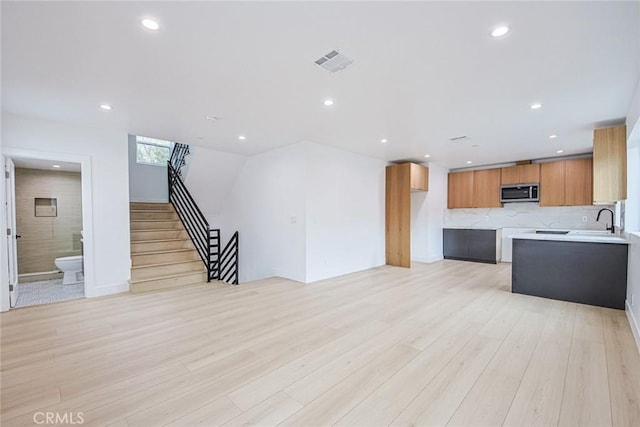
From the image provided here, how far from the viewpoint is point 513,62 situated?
247 cm

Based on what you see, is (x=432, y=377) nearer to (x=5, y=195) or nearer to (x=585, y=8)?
(x=585, y=8)

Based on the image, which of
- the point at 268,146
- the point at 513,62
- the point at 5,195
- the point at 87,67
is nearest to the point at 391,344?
the point at 513,62

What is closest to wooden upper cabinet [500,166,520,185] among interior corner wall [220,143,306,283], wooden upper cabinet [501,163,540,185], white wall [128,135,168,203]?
wooden upper cabinet [501,163,540,185]

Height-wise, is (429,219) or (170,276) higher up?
(429,219)

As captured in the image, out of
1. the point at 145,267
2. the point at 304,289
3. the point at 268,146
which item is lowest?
the point at 304,289

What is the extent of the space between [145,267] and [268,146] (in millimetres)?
3099

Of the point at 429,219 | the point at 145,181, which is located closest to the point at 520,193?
the point at 429,219

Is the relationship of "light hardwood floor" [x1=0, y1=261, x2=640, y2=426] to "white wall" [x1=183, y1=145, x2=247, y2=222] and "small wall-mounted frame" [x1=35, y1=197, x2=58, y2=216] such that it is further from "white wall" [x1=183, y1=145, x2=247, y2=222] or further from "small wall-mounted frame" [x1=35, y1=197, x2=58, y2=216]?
"white wall" [x1=183, y1=145, x2=247, y2=222]

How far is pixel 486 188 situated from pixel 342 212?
4.35 meters

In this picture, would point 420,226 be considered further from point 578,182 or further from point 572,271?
point 572,271

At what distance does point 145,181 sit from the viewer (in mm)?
7172

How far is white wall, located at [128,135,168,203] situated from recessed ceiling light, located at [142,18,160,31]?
5990 mm

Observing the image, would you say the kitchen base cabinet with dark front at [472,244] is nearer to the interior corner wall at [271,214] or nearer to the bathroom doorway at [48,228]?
the interior corner wall at [271,214]

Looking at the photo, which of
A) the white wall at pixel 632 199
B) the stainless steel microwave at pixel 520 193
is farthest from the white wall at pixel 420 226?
the white wall at pixel 632 199
